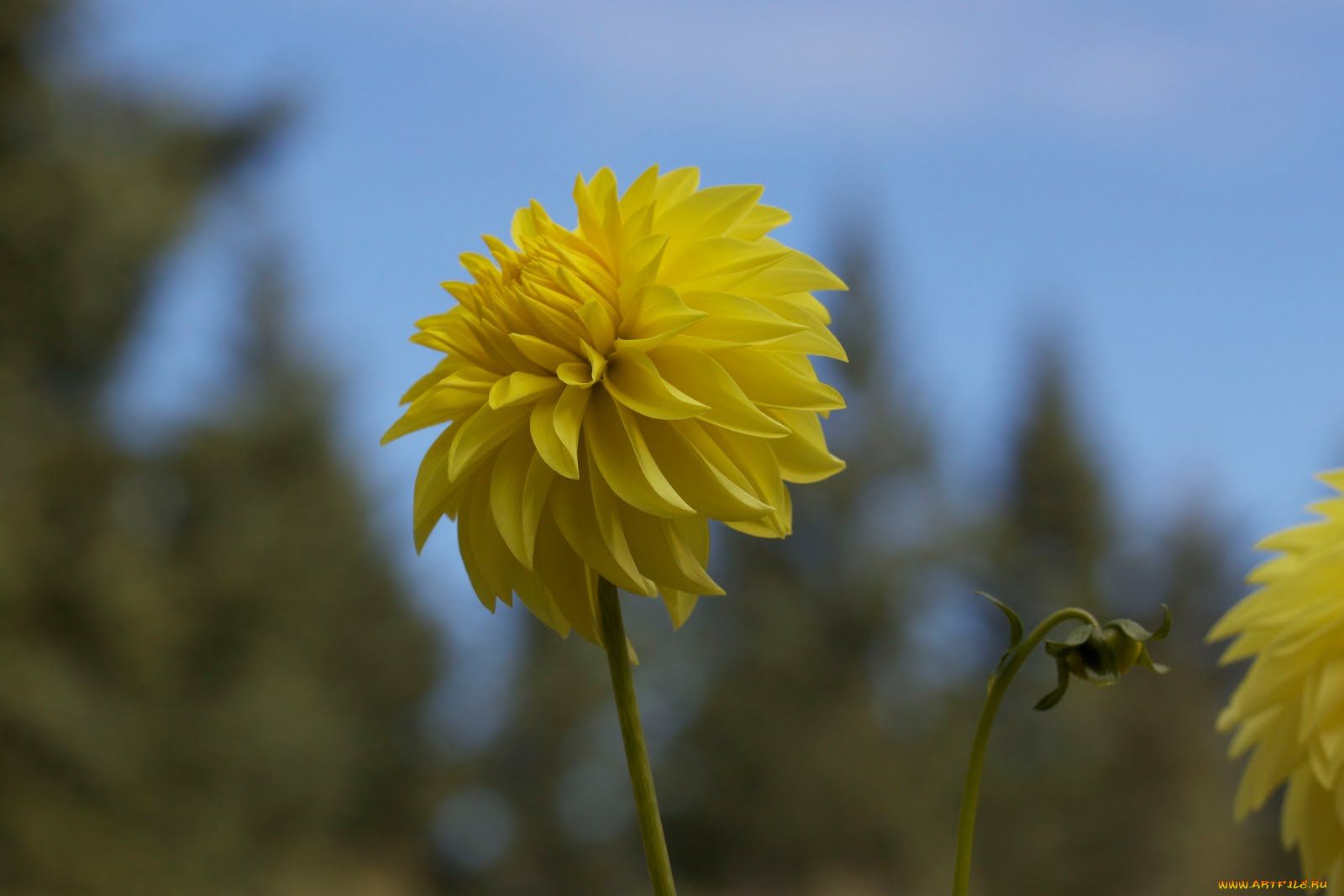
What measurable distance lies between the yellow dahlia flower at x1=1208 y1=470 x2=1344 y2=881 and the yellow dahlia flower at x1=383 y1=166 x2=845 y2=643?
0.32 meters

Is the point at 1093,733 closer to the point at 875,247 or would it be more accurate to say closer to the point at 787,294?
the point at 875,247

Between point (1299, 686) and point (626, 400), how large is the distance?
466 mm

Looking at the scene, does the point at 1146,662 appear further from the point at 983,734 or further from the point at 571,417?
the point at 571,417

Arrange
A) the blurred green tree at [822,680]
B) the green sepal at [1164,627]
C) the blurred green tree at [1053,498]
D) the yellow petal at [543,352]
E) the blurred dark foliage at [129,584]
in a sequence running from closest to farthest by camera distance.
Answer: the green sepal at [1164,627], the yellow petal at [543,352], the blurred dark foliage at [129,584], the blurred green tree at [822,680], the blurred green tree at [1053,498]

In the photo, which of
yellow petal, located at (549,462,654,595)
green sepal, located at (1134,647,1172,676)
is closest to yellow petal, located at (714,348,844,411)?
yellow petal, located at (549,462,654,595)

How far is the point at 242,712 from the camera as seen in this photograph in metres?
9.11

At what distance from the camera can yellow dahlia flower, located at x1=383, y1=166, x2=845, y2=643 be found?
679mm

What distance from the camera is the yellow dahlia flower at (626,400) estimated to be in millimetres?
679

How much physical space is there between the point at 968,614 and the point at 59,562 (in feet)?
24.6

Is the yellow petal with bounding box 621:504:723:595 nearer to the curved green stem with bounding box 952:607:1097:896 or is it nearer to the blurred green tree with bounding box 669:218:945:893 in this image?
the curved green stem with bounding box 952:607:1097:896

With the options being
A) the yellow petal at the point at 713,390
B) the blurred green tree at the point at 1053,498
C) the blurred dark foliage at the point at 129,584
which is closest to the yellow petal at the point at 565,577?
the yellow petal at the point at 713,390

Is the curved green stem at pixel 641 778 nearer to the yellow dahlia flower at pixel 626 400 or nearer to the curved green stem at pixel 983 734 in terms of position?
the yellow dahlia flower at pixel 626 400

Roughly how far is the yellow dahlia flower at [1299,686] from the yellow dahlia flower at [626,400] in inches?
12.5

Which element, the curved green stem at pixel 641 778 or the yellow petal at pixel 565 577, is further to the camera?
the yellow petal at pixel 565 577
